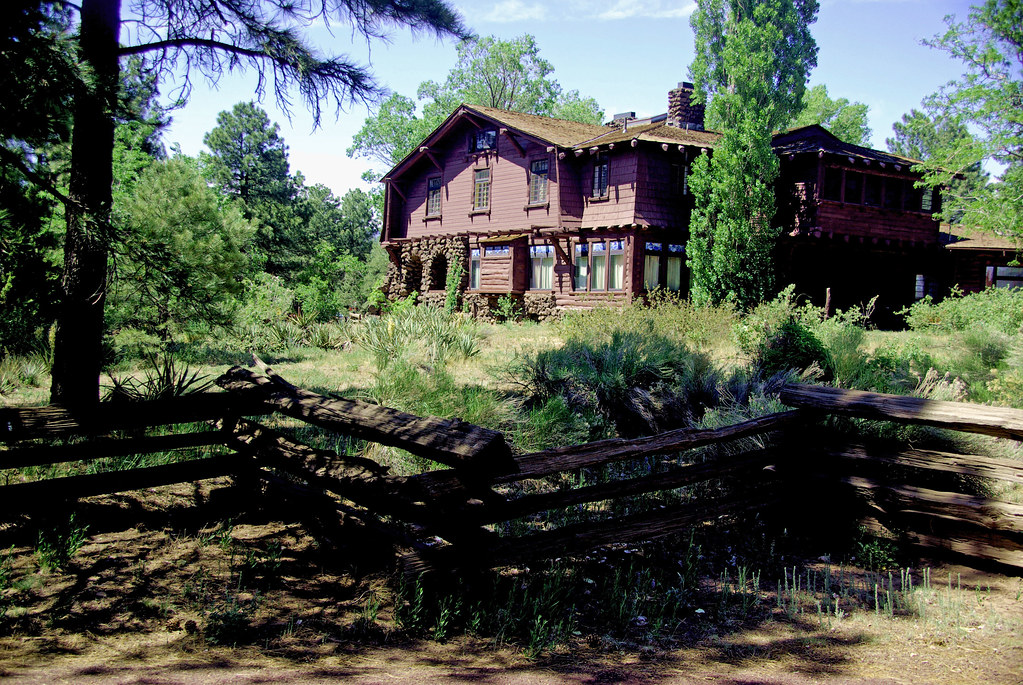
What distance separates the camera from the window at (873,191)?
23.1 meters

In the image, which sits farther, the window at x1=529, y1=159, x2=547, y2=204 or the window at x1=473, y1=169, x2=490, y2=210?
the window at x1=473, y1=169, x2=490, y2=210

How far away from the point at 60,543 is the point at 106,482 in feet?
1.56

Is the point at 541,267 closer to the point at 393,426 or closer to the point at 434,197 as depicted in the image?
the point at 434,197

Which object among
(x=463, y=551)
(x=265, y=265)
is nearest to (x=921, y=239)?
(x=463, y=551)

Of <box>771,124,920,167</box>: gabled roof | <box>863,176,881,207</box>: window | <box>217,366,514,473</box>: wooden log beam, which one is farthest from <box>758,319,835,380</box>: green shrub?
<box>863,176,881,207</box>: window

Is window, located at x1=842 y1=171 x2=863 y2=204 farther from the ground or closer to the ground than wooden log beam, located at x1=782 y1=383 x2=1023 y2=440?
farther from the ground

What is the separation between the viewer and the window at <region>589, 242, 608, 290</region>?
76.4ft

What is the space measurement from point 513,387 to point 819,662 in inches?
260

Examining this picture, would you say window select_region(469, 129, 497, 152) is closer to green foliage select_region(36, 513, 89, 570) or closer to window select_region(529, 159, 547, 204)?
window select_region(529, 159, 547, 204)

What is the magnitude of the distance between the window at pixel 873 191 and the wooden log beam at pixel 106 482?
23.4 m

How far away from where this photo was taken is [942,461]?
532 cm

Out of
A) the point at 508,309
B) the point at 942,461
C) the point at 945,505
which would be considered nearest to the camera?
the point at 945,505

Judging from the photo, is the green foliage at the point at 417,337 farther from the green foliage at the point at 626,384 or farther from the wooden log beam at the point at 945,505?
the wooden log beam at the point at 945,505

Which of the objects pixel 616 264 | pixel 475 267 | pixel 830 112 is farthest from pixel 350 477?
pixel 830 112
